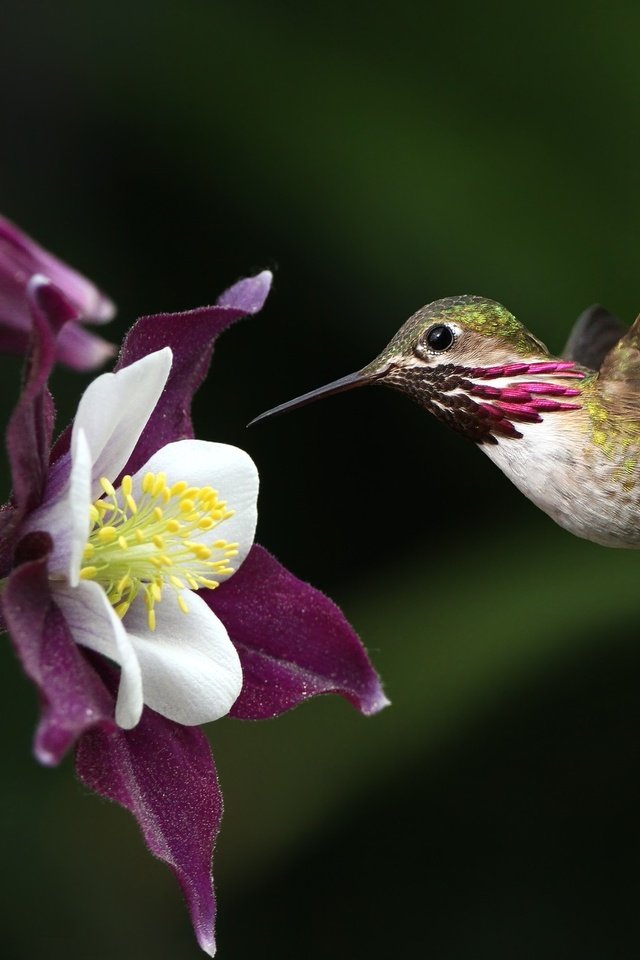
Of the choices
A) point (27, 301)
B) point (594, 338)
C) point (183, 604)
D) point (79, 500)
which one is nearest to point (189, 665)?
point (183, 604)

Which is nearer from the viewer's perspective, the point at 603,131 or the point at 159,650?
the point at 159,650

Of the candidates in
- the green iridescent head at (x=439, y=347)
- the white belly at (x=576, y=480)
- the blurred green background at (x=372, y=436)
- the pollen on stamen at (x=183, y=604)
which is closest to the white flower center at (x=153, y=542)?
the pollen on stamen at (x=183, y=604)

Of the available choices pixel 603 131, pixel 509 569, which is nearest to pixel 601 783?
pixel 509 569

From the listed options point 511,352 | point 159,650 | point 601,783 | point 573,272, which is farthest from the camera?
point 601,783

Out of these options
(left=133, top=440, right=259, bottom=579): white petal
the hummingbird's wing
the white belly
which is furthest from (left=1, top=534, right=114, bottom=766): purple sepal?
the hummingbird's wing

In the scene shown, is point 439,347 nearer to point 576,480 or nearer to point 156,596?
point 576,480

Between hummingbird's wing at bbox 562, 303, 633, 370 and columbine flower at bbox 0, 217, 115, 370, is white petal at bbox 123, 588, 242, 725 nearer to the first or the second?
columbine flower at bbox 0, 217, 115, 370

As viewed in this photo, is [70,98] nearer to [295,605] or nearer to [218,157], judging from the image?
[218,157]
